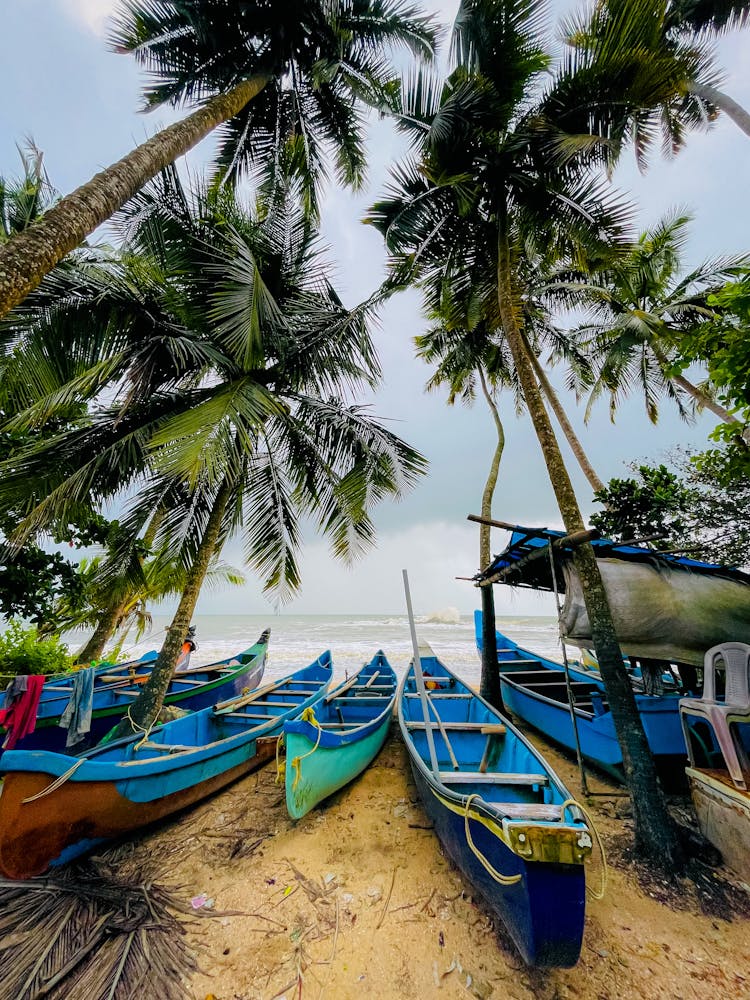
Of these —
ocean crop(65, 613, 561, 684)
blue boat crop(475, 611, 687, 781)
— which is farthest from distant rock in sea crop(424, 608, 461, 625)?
blue boat crop(475, 611, 687, 781)

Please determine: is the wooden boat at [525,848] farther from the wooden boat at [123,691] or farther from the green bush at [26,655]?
the green bush at [26,655]

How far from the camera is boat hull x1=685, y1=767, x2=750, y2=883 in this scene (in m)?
2.88

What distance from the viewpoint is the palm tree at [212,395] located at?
4359 mm

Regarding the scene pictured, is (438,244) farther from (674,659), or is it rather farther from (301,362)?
(674,659)

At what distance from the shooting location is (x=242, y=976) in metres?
2.28

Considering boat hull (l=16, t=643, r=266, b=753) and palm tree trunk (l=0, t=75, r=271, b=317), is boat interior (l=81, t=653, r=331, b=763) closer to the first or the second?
boat hull (l=16, t=643, r=266, b=753)

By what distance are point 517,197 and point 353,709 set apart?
28.3ft

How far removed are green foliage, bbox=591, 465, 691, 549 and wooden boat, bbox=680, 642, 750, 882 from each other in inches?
147

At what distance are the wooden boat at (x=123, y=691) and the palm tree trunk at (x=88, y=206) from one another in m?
5.89

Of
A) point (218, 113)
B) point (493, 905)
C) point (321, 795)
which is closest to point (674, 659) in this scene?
point (493, 905)

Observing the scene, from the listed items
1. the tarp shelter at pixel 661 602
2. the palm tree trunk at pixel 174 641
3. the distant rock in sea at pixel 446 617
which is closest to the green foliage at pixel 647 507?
the tarp shelter at pixel 661 602

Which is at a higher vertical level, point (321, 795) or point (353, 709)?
point (353, 709)

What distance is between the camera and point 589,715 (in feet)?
15.1

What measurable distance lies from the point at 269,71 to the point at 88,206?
4589mm
